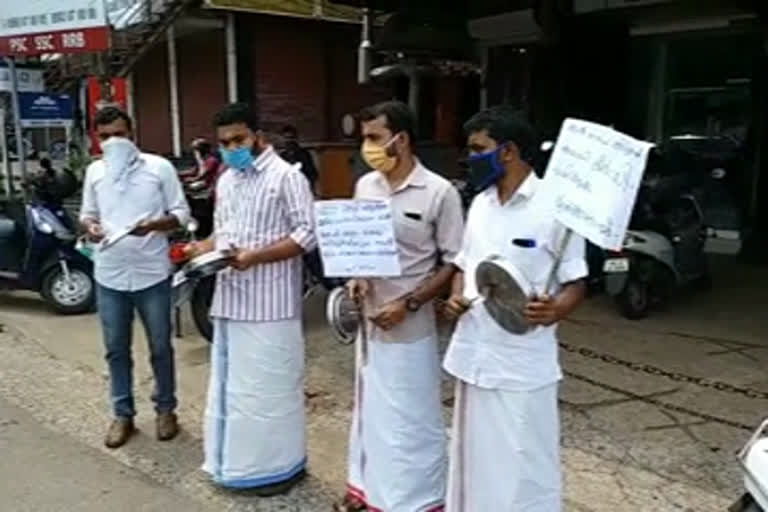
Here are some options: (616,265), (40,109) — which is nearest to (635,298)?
(616,265)

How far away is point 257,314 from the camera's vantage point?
3623 mm

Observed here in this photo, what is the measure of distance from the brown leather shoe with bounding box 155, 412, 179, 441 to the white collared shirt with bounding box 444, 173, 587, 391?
2.19 meters

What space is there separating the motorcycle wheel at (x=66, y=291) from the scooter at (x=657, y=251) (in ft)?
15.2

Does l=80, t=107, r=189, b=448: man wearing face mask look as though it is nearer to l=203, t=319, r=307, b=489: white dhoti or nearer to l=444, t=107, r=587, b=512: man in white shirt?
l=203, t=319, r=307, b=489: white dhoti

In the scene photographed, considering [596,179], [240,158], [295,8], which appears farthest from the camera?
[295,8]

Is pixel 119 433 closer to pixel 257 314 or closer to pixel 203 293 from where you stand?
pixel 257 314

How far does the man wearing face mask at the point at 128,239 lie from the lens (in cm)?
420

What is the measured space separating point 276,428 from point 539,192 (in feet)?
5.68

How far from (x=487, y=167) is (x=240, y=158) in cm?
133

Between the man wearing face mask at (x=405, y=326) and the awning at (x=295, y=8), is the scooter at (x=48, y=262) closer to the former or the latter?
the man wearing face mask at (x=405, y=326)

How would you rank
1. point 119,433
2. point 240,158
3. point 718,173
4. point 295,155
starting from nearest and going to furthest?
point 240,158, point 119,433, point 718,173, point 295,155

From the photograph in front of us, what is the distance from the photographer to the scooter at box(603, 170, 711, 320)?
6699mm

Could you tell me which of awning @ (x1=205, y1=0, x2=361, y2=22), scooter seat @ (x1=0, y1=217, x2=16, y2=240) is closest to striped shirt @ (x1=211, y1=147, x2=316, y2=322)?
scooter seat @ (x1=0, y1=217, x2=16, y2=240)

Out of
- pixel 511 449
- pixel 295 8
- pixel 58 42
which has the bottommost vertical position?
pixel 511 449
